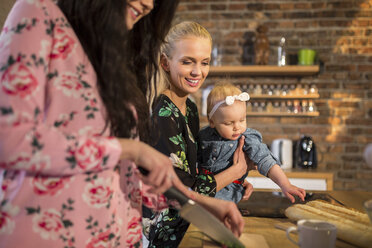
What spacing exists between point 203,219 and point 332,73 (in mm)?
3572

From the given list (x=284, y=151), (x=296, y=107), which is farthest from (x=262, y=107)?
(x=284, y=151)

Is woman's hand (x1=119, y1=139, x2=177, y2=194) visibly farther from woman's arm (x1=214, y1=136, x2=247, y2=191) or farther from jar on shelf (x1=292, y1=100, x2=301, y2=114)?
jar on shelf (x1=292, y1=100, x2=301, y2=114)

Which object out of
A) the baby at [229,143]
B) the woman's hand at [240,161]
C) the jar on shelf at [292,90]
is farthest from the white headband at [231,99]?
the jar on shelf at [292,90]

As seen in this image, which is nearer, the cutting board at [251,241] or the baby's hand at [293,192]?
the cutting board at [251,241]

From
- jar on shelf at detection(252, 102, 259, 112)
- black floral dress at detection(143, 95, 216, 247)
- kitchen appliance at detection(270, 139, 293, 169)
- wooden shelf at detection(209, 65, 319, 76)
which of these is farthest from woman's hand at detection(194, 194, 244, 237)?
jar on shelf at detection(252, 102, 259, 112)

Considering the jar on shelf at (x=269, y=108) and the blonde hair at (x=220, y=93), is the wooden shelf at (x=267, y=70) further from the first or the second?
the blonde hair at (x=220, y=93)

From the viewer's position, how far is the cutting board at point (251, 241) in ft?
3.05

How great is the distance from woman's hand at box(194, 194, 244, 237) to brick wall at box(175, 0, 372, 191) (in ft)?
10.4

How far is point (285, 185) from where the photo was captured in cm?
158

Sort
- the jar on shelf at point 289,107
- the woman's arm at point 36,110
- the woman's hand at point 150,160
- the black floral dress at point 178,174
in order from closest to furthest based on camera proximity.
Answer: the woman's arm at point 36,110 → the woman's hand at point 150,160 → the black floral dress at point 178,174 → the jar on shelf at point 289,107

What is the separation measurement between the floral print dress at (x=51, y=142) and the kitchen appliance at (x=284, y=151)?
3047 mm

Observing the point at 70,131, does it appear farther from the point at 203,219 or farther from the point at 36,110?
the point at 203,219

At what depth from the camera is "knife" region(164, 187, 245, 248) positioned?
823mm

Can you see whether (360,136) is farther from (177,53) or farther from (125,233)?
(125,233)
